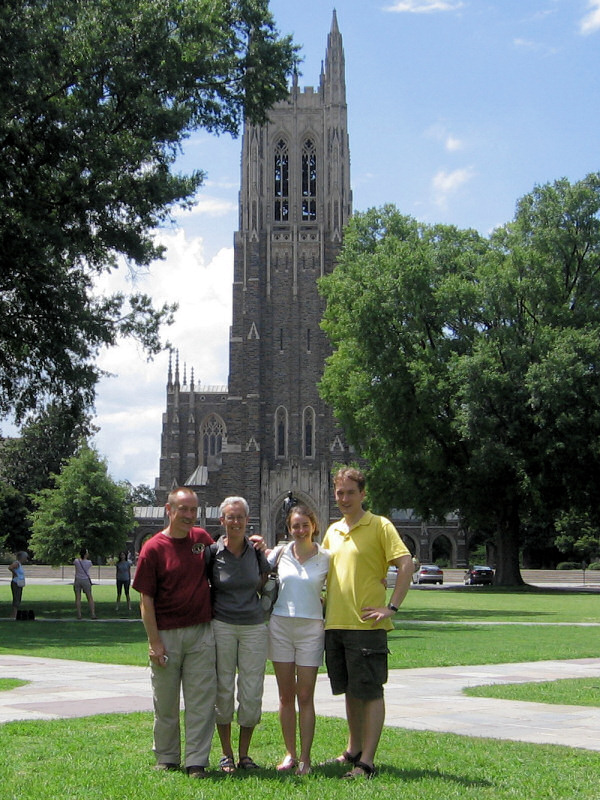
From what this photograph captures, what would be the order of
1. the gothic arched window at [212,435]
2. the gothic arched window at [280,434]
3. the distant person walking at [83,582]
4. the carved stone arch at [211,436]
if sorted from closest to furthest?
the distant person walking at [83,582] → the gothic arched window at [280,434] → the carved stone arch at [211,436] → the gothic arched window at [212,435]

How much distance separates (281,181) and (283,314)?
10.4m

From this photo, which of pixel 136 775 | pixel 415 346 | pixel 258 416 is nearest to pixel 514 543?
pixel 415 346

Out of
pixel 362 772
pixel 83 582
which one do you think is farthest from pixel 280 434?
pixel 362 772

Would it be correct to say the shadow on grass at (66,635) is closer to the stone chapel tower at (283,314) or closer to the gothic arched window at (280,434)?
the stone chapel tower at (283,314)

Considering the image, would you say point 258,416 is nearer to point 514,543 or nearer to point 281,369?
point 281,369

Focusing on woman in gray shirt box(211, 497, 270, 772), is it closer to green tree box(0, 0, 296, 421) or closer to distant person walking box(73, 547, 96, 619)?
green tree box(0, 0, 296, 421)

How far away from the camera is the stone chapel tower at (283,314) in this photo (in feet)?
222

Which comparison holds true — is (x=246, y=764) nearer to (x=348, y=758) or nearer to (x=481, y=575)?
(x=348, y=758)

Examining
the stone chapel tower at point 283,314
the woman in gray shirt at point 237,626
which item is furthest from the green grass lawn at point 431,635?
the stone chapel tower at point 283,314

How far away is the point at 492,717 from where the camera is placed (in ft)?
25.7

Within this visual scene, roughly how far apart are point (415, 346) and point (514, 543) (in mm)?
9268

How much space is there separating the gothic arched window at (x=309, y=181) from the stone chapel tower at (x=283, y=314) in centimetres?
7

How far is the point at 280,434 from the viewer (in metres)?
68.9

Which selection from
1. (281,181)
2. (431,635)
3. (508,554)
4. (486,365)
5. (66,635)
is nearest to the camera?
(431,635)
